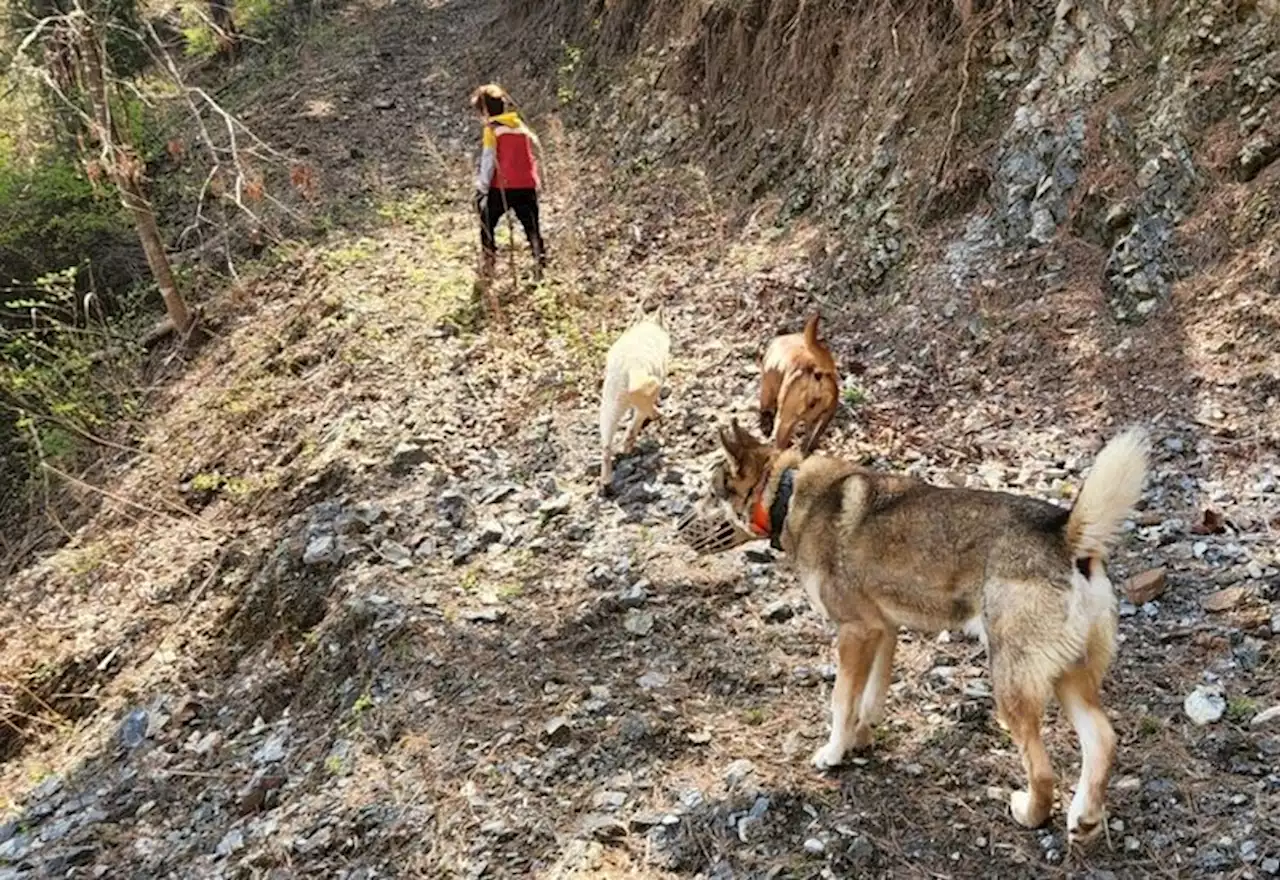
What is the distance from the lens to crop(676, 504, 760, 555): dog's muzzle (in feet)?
14.8

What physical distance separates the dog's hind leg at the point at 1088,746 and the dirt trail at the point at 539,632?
124 mm

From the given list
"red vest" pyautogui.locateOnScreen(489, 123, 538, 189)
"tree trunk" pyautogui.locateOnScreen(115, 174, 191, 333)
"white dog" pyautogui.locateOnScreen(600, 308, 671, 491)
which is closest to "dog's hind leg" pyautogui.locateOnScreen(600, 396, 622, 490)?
"white dog" pyautogui.locateOnScreen(600, 308, 671, 491)

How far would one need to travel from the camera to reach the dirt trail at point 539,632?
12.0 feet

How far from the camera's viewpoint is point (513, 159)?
28.6 ft

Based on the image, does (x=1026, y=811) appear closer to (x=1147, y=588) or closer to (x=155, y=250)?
(x=1147, y=588)

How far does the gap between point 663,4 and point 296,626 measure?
9301 mm

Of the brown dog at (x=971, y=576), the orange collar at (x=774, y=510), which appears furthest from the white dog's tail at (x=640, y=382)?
the orange collar at (x=774, y=510)

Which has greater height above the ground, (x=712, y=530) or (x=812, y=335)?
(x=812, y=335)

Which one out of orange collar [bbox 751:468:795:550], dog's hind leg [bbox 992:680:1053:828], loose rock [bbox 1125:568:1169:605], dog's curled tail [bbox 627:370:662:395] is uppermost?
orange collar [bbox 751:468:795:550]

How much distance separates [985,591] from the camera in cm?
332

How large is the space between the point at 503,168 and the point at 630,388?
3356 millimetres

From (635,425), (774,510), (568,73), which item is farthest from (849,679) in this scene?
(568,73)

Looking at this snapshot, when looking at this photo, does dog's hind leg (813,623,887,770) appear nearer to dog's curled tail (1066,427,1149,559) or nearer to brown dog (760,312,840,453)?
dog's curled tail (1066,427,1149,559)

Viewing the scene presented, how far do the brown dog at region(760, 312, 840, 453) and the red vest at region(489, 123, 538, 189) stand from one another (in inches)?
147
